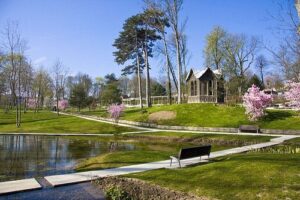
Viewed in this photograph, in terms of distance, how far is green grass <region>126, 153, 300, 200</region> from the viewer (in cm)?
883

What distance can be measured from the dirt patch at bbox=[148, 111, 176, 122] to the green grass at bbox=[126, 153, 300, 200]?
2754cm

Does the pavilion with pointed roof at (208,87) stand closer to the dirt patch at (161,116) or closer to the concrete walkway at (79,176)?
the dirt patch at (161,116)

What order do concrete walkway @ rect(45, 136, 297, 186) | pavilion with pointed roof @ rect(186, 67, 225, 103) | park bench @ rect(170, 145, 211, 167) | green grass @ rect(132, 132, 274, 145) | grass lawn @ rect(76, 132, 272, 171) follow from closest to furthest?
concrete walkway @ rect(45, 136, 297, 186) < park bench @ rect(170, 145, 211, 167) < grass lawn @ rect(76, 132, 272, 171) < green grass @ rect(132, 132, 274, 145) < pavilion with pointed roof @ rect(186, 67, 225, 103)

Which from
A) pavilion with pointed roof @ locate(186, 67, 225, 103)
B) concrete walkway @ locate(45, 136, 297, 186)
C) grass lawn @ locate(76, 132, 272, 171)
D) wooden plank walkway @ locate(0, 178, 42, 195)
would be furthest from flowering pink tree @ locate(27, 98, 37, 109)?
wooden plank walkway @ locate(0, 178, 42, 195)

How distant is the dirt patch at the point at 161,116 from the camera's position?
4034 cm

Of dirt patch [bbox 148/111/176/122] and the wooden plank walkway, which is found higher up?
dirt patch [bbox 148/111/176/122]

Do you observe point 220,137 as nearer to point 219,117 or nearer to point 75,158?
point 219,117

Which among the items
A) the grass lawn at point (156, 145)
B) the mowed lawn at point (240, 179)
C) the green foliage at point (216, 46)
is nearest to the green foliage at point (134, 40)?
the green foliage at point (216, 46)

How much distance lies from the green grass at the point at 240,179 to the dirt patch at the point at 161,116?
27537mm

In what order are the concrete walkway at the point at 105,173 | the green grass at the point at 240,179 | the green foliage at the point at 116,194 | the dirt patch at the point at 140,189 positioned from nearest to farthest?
the green grass at the point at 240,179, the dirt patch at the point at 140,189, the green foliage at the point at 116,194, the concrete walkway at the point at 105,173

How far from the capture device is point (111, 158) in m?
16.3

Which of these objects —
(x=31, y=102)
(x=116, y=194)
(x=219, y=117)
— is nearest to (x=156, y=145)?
(x=219, y=117)

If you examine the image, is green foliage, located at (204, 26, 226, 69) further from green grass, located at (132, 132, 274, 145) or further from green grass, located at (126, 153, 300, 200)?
green grass, located at (126, 153, 300, 200)

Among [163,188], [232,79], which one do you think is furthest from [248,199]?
[232,79]
